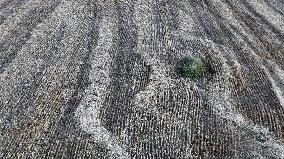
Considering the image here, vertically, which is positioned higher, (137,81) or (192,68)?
(192,68)

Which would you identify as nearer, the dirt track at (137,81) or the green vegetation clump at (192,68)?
the dirt track at (137,81)

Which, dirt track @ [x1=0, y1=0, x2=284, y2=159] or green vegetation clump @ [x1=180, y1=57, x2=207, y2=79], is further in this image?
green vegetation clump @ [x1=180, y1=57, x2=207, y2=79]

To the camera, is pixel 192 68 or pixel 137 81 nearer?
pixel 137 81

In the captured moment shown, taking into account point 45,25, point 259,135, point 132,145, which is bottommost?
point 45,25

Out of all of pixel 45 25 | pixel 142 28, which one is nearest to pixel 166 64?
pixel 142 28

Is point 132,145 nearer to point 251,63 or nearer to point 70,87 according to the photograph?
point 70,87
